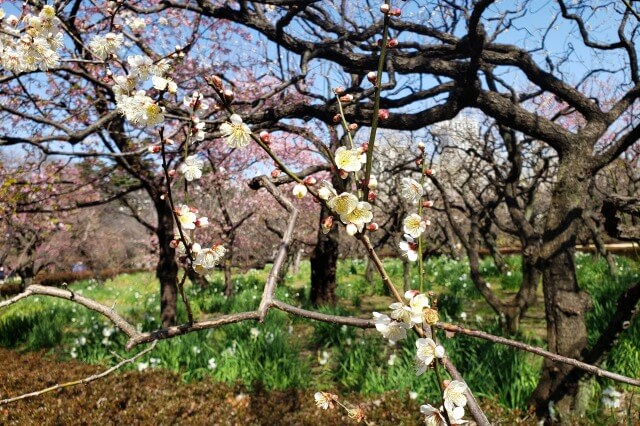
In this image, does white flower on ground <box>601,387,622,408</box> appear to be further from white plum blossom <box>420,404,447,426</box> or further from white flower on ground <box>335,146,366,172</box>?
white flower on ground <box>335,146,366,172</box>

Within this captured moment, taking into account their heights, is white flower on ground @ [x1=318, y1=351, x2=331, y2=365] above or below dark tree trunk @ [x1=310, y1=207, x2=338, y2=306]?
below

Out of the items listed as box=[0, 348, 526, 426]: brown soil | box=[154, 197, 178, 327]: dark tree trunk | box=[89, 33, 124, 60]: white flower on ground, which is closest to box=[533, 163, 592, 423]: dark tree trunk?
box=[0, 348, 526, 426]: brown soil

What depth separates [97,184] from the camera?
7207mm

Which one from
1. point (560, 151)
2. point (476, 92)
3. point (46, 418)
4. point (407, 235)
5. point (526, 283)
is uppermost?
point (476, 92)

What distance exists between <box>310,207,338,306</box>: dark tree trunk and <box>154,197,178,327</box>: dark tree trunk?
2.65 metres

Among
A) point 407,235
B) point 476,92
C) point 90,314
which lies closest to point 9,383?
point 90,314

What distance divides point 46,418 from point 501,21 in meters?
6.21

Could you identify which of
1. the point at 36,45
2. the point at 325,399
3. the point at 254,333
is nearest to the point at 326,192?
the point at 325,399

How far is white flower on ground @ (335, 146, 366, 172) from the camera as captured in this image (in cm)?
95

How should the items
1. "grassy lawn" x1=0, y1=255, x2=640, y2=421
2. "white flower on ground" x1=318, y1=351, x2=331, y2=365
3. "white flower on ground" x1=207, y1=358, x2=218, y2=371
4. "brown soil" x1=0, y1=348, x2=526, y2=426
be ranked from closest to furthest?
1. "brown soil" x1=0, y1=348, x2=526, y2=426
2. "grassy lawn" x1=0, y1=255, x2=640, y2=421
3. "white flower on ground" x1=207, y1=358, x2=218, y2=371
4. "white flower on ground" x1=318, y1=351, x2=331, y2=365

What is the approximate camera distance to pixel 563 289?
335 centimetres

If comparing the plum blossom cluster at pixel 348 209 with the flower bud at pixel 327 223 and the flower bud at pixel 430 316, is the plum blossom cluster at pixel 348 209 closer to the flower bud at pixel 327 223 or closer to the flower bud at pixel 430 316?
the flower bud at pixel 327 223

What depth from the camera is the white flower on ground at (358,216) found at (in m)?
0.91

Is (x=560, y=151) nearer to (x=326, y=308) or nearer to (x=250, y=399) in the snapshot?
(x=250, y=399)
